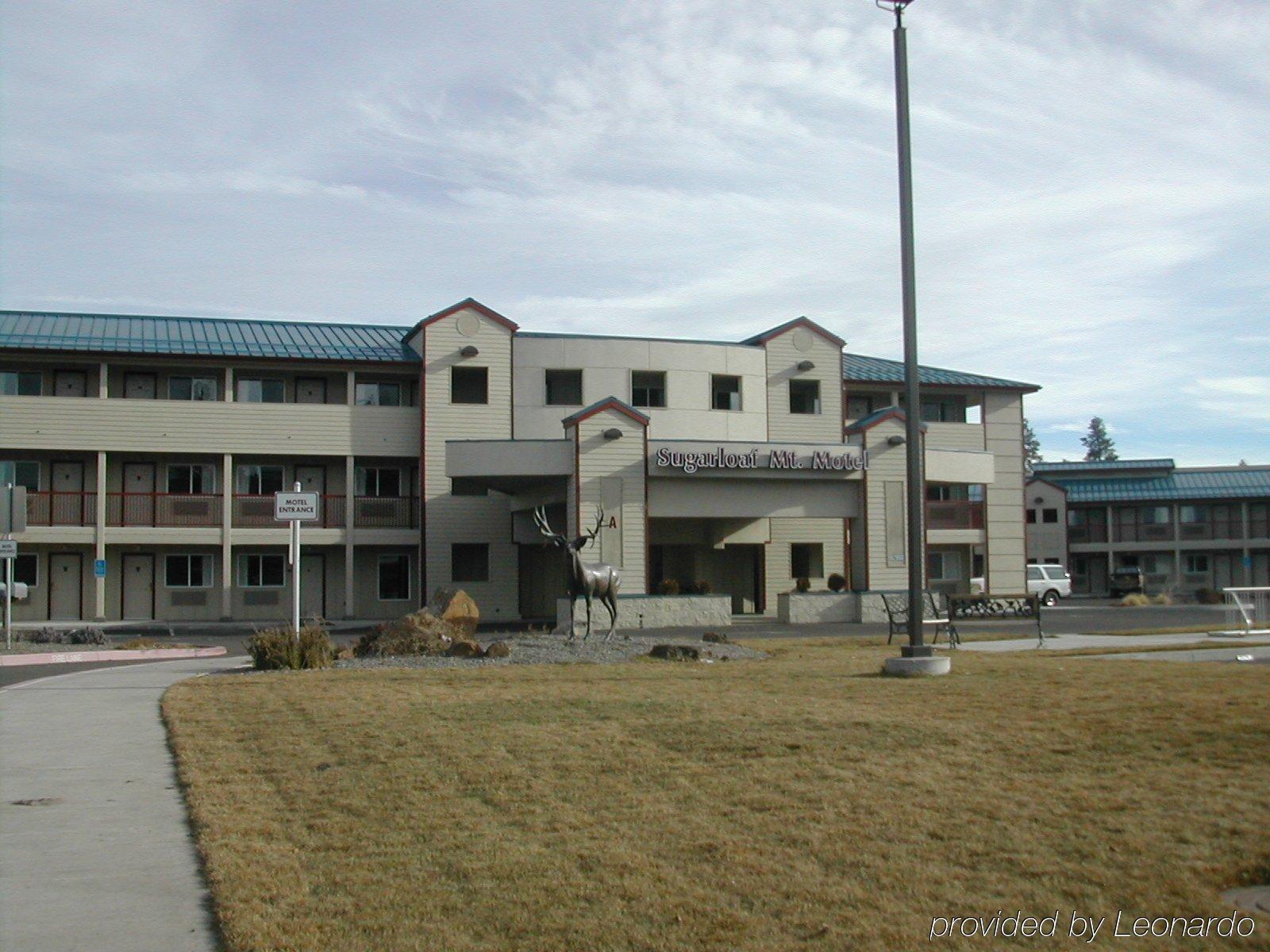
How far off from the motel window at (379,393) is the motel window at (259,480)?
151 inches

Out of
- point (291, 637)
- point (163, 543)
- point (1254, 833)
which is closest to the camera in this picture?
point (1254, 833)

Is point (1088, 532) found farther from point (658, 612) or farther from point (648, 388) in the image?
point (658, 612)

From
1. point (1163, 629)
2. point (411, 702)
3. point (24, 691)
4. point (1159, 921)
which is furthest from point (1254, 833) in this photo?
point (1163, 629)

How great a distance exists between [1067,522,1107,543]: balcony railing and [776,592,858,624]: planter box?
128ft

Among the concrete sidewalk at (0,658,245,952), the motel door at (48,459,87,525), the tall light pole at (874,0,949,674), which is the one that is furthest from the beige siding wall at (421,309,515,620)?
the concrete sidewalk at (0,658,245,952)

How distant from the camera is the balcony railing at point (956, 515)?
4734cm

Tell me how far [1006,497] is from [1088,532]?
2435 cm

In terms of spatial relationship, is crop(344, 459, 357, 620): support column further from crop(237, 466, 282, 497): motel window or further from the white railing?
the white railing

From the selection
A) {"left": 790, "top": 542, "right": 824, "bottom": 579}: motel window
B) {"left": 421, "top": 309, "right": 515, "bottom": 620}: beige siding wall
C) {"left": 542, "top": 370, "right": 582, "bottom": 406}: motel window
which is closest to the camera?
{"left": 421, "top": 309, "right": 515, "bottom": 620}: beige siding wall

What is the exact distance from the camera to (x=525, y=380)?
137 feet

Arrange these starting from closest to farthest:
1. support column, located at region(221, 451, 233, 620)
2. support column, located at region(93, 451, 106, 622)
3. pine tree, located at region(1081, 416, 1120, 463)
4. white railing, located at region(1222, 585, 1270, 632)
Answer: white railing, located at region(1222, 585, 1270, 632), support column, located at region(93, 451, 106, 622), support column, located at region(221, 451, 233, 620), pine tree, located at region(1081, 416, 1120, 463)

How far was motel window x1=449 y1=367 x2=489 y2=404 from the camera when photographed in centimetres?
4191

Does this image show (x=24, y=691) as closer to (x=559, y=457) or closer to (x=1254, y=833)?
(x=1254, y=833)

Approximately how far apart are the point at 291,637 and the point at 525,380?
22857 millimetres
